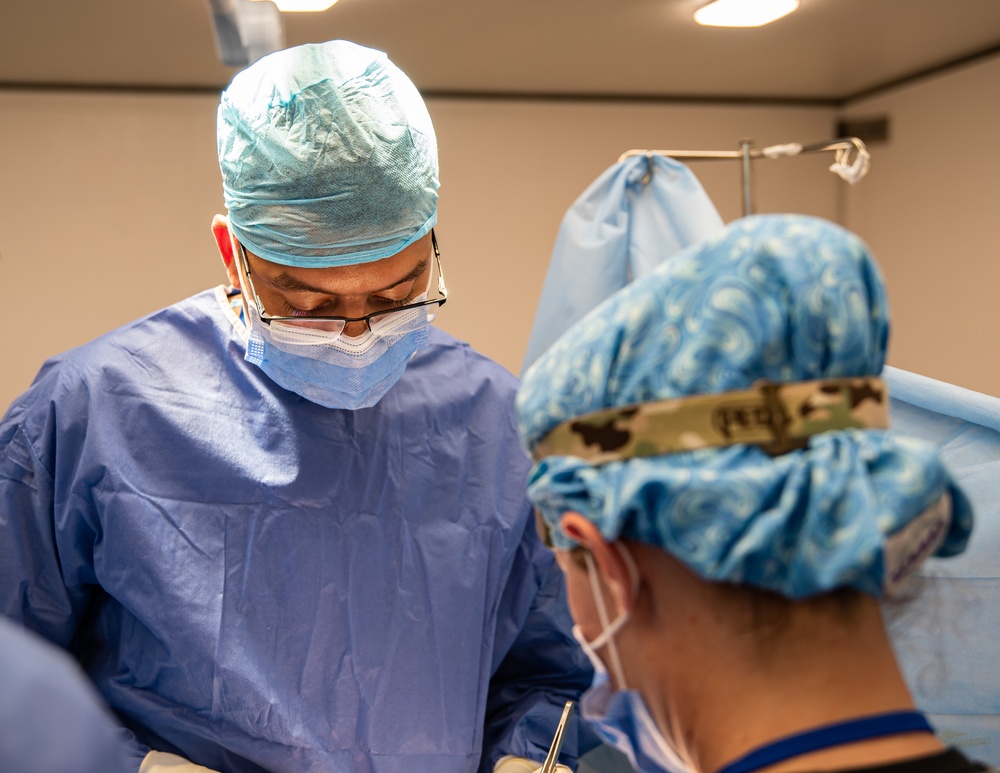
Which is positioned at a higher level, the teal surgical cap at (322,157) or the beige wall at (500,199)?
the teal surgical cap at (322,157)

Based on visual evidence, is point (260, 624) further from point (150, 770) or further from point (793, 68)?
point (793, 68)

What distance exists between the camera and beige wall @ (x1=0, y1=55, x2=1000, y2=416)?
241 centimetres

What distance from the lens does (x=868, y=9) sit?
1939 millimetres

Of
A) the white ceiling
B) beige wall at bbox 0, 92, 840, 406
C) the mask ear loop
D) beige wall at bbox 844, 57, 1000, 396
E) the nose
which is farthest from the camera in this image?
beige wall at bbox 844, 57, 1000, 396

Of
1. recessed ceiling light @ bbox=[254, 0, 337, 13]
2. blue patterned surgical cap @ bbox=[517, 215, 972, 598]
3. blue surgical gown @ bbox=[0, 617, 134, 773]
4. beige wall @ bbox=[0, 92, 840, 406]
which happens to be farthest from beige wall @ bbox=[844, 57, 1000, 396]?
blue surgical gown @ bbox=[0, 617, 134, 773]

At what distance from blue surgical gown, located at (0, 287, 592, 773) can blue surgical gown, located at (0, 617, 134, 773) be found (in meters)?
0.87

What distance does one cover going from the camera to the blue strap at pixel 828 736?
31.4 inches

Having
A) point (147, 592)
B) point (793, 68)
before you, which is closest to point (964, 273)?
point (793, 68)

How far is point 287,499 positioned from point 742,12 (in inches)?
46.4

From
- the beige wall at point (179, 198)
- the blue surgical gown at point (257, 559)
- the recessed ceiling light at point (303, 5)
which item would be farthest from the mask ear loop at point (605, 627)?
the beige wall at point (179, 198)

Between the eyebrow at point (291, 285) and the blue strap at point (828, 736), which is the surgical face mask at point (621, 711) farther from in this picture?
the eyebrow at point (291, 285)

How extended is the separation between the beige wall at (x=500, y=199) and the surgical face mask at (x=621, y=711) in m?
1.81

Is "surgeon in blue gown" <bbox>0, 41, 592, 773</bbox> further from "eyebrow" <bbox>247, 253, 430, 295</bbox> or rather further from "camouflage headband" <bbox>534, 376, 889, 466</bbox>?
"camouflage headband" <bbox>534, 376, 889, 466</bbox>

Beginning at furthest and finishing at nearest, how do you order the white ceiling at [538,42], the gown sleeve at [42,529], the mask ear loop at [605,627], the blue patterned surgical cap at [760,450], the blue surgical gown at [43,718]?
1. the white ceiling at [538,42]
2. the gown sleeve at [42,529]
3. the mask ear loop at [605,627]
4. the blue patterned surgical cap at [760,450]
5. the blue surgical gown at [43,718]
